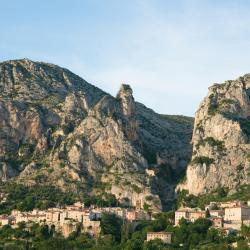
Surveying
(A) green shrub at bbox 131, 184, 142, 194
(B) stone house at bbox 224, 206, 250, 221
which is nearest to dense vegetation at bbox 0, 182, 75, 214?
(A) green shrub at bbox 131, 184, 142, 194

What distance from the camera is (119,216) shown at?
175 m

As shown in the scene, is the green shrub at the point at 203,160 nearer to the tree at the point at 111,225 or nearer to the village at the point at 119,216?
the village at the point at 119,216

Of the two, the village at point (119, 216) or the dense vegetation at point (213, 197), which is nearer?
the village at point (119, 216)

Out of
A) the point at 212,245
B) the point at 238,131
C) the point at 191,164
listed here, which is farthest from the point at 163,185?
the point at 212,245

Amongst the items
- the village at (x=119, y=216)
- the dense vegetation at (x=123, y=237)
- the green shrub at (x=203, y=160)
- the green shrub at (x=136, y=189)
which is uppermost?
A: the green shrub at (x=203, y=160)

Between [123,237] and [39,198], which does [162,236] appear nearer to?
[123,237]

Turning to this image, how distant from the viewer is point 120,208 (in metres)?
178

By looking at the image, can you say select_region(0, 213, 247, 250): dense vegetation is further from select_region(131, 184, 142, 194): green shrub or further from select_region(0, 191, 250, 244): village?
select_region(131, 184, 142, 194): green shrub

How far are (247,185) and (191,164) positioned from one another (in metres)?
13.7

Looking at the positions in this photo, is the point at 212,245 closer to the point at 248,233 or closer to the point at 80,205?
the point at 248,233

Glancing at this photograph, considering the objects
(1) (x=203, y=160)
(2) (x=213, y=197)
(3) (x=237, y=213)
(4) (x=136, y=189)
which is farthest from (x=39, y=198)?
(3) (x=237, y=213)

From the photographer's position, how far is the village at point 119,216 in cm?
16662

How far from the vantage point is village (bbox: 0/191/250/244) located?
547 ft

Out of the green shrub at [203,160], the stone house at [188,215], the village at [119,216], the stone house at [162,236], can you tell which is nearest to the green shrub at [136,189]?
the village at [119,216]
